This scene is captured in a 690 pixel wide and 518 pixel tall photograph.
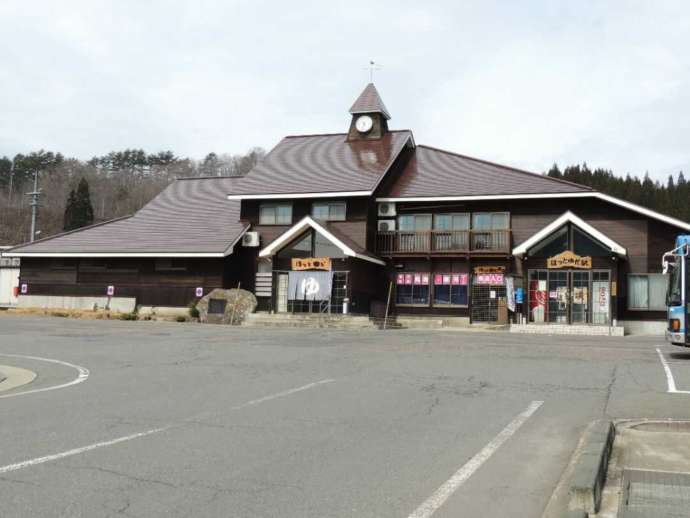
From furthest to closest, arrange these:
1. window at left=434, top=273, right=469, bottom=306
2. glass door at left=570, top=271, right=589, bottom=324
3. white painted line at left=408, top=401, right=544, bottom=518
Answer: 1. window at left=434, top=273, right=469, bottom=306
2. glass door at left=570, top=271, right=589, bottom=324
3. white painted line at left=408, top=401, right=544, bottom=518

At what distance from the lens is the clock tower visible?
122 feet

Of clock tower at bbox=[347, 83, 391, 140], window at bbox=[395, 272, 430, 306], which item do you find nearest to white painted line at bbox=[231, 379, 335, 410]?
window at bbox=[395, 272, 430, 306]

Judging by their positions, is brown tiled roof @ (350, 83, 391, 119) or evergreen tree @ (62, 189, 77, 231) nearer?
brown tiled roof @ (350, 83, 391, 119)

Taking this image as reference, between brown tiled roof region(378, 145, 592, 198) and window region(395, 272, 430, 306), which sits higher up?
brown tiled roof region(378, 145, 592, 198)

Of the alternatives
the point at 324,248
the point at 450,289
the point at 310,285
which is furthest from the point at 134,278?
the point at 450,289

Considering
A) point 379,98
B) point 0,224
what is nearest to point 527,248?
point 379,98

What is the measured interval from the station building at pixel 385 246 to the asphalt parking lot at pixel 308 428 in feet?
43.6

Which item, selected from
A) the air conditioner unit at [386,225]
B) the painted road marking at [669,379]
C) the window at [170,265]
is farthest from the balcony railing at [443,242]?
the painted road marking at [669,379]

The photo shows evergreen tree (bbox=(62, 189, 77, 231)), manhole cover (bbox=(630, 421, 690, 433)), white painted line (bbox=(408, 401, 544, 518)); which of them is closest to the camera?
white painted line (bbox=(408, 401, 544, 518))

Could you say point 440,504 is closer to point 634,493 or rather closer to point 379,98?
point 634,493

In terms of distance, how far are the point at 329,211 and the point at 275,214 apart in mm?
2895

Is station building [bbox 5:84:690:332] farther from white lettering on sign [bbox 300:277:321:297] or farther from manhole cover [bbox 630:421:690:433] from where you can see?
manhole cover [bbox 630:421:690:433]

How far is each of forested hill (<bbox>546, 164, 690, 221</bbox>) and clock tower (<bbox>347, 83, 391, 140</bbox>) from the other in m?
34.5

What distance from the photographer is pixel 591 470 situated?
200 inches
